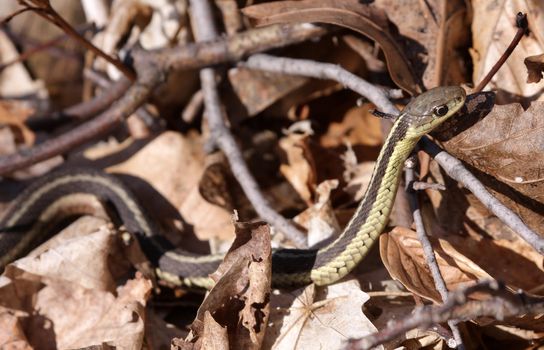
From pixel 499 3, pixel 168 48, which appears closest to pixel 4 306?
pixel 168 48

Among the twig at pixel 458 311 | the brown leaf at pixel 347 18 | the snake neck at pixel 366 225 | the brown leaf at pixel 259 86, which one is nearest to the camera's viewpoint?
the twig at pixel 458 311

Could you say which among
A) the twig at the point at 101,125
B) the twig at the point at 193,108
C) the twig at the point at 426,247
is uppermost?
the twig at the point at 101,125

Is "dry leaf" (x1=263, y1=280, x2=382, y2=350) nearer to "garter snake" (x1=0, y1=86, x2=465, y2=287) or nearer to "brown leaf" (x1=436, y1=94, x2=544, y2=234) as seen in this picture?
"garter snake" (x1=0, y1=86, x2=465, y2=287)

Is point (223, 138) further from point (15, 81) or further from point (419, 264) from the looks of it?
point (15, 81)

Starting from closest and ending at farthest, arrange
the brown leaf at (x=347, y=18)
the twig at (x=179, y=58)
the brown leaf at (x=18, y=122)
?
1. the brown leaf at (x=347, y=18)
2. the twig at (x=179, y=58)
3. the brown leaf at (x=18, y=122)

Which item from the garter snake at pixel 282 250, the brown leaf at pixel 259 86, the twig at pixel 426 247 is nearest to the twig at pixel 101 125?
the garter snake at pixel 282 250

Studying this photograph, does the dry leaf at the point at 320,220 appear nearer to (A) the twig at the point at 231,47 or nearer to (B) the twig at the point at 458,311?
(A) the twig at the point at 231,47

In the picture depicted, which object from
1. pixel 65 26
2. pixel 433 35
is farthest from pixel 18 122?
pixel 433 35
